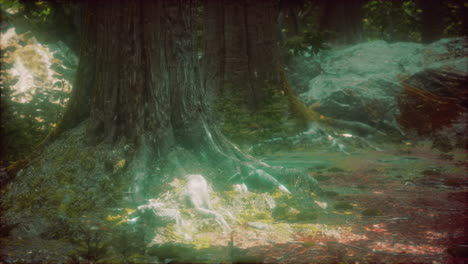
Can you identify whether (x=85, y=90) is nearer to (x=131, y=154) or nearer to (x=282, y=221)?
(x=131, y=154)

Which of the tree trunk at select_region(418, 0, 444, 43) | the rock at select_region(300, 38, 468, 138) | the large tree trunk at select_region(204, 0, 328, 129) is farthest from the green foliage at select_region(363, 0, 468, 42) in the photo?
the large tree trunk at select_region(204, 0, 328, 129)

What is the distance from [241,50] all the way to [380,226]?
6560 mm

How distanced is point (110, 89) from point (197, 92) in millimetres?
1043

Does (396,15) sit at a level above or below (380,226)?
above

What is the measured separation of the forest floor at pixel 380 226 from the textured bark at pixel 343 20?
1165 centimetres

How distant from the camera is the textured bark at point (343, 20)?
1680 centimetres

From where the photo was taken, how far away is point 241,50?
9305 millimetres

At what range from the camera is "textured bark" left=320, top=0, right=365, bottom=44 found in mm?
16797

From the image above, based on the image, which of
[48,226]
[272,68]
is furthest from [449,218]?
[272,68]

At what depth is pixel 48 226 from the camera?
11.0 ft

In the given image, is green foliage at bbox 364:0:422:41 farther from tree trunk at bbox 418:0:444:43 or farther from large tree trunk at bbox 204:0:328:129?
large tree trunk at bbox 204:0:328:129

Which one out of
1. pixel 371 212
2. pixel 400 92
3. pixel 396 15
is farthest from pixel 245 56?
pixel 396 15

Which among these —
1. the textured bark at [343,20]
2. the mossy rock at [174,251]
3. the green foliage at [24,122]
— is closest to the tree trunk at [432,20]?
the textured bark at [343,20]

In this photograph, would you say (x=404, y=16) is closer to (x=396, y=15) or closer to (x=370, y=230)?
(x=396, y=15)
